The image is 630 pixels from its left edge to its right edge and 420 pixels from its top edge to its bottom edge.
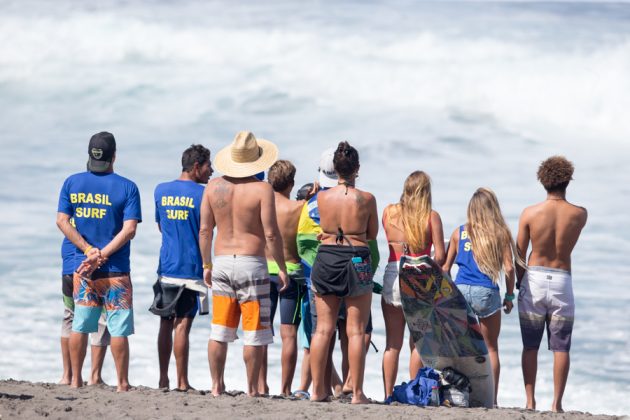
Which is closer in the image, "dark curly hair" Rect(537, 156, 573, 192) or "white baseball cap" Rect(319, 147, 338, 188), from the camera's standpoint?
"dark curly hair" Rect(537, 156, 573, 192)

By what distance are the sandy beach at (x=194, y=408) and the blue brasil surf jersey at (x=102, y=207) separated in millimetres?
1032

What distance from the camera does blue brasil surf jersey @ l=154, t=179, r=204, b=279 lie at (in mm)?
8172

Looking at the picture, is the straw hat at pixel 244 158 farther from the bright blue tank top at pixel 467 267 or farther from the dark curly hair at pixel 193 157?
the bright blue tank top at pixel 467 267

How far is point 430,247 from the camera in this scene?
26.0 feet

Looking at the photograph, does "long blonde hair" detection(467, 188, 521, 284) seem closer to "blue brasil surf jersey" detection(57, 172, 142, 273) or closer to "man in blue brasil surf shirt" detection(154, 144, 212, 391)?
"man in blue brasil surf shirt" detection(154, 144, 212, 391)

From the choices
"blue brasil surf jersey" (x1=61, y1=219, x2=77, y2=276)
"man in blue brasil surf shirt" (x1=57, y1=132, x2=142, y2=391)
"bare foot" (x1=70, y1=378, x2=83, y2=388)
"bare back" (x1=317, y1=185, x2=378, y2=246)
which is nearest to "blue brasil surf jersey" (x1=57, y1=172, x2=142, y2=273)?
"man in blue brasil surf shirt" (x1=57, y1=132, x2=142, y2=391)

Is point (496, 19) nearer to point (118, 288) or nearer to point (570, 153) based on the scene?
point (570, 153)

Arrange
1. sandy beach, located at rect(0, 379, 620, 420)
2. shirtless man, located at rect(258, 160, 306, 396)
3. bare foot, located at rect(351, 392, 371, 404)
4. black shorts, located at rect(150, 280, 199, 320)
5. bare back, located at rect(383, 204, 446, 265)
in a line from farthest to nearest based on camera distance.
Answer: shirtless man, located at rect(258, 160, 306, 396)
black shorts, located at rect(150, 280, 199, 320)
bare back, located at rect(383, 204, 446, 265)
bare foot, located at rect(351, 392, 371, 404)
sandy beach, located at rect(0, 379, 620, 420)

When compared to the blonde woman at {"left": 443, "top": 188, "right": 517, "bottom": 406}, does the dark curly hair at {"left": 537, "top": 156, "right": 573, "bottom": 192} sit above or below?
above

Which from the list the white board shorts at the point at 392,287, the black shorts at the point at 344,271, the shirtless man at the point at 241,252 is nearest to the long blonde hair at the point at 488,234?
the white board shorts at the point at 392,287

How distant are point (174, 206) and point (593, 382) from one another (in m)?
12.2

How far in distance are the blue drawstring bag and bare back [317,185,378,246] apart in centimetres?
120

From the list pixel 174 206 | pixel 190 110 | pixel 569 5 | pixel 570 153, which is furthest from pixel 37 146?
pixel 174 206

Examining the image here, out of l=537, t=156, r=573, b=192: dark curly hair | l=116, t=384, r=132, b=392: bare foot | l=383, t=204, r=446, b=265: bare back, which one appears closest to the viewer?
l=383, t=204, r=446, b=265: bare back
